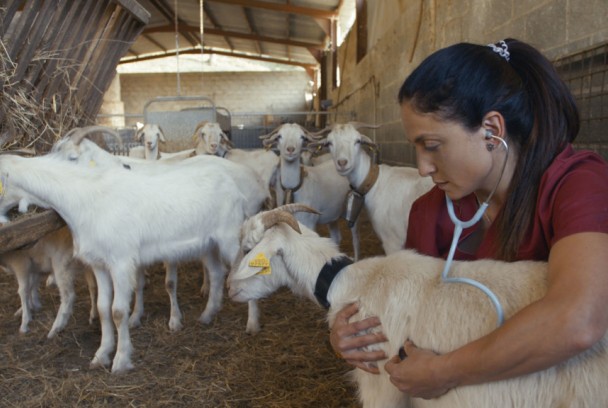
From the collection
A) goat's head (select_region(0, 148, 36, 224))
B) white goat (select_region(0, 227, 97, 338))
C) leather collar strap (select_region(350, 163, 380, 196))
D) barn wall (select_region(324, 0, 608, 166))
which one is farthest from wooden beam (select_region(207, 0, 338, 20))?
goat's head (select_region(0, 148, 36, 224))

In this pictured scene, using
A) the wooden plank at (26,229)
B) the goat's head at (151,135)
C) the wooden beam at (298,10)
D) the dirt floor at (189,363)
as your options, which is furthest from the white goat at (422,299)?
the wooden beam at (298,10)

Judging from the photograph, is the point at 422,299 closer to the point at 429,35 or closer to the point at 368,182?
the point at 368,182

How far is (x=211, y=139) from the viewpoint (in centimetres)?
708

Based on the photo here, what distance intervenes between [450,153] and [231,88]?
2791 centimetres

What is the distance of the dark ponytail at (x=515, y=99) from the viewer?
56.3 inches

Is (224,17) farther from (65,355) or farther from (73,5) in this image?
(65,355)

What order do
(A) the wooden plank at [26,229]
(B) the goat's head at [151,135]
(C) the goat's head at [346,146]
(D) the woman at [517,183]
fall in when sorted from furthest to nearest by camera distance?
(B) the goat's head at [151,135]
(C) the goat's head at [346,146]
(A) the wooden plank at [26,229]
(D) the woman at [517,183]

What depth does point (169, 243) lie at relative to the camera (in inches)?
159

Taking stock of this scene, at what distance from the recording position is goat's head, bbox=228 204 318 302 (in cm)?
240

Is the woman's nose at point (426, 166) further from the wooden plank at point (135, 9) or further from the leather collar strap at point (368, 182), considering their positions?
the wooden plank at point (135, 9)

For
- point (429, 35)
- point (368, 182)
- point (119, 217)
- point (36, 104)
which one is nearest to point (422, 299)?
point (119, 217)

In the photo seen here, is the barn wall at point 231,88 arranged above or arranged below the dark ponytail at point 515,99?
above

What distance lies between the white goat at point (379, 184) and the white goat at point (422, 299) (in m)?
2.19

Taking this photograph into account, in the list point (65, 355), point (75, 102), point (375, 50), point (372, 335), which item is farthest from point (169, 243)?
point (375, 50)
